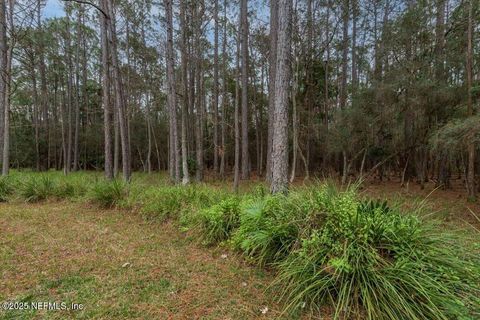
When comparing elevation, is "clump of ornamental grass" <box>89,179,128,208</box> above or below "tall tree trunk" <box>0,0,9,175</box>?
below

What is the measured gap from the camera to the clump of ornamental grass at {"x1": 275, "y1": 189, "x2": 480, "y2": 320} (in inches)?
71.0

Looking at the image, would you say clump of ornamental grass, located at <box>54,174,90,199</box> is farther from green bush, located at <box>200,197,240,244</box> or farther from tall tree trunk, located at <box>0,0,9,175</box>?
green bush, located at <box>200,197,240,244</box>

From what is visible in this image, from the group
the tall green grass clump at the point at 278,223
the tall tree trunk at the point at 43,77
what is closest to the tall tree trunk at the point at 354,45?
the tall green grass clump at the point at 278,223

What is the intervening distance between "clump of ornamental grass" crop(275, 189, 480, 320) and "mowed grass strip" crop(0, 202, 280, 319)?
0.48m

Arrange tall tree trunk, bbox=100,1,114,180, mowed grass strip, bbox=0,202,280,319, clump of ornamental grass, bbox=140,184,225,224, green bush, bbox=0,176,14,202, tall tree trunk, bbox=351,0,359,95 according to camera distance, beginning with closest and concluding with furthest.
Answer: mowed grass strip, bbox=0,202,280,319 → clump of ornamental grass, bbox=140,184,225,224 → green bush, bbox=0,176,14,202 → tall tree trunk, bbox=100,1,114,180 → tall tree trunk, bbox=351,0,359,95

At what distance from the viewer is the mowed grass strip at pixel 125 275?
2.06 meters

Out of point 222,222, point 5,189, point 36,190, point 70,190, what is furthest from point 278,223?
point 5,189

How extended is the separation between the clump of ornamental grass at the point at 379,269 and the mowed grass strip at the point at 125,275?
48 centimetres

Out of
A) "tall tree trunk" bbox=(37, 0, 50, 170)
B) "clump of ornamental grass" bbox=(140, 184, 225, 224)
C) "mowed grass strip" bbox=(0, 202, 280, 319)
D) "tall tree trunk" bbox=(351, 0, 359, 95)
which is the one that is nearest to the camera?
"mowed grass strip" bbox=(0, 202, 280, 319)

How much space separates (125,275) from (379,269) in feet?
8.45

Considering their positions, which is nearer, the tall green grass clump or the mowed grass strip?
the mowed grass strip

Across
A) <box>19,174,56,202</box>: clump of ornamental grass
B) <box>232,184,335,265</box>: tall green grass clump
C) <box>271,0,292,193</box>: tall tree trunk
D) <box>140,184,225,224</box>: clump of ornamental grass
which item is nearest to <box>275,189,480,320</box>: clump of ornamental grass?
<box>232,184,335,265</box>: tall green grass clump

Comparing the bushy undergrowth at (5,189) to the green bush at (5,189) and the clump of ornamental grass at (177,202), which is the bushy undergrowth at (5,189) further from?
the clump of ornamental grass at (177,202)

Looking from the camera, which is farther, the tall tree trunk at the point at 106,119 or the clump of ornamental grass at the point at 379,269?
the tall tree trunk at the point at 106,119
